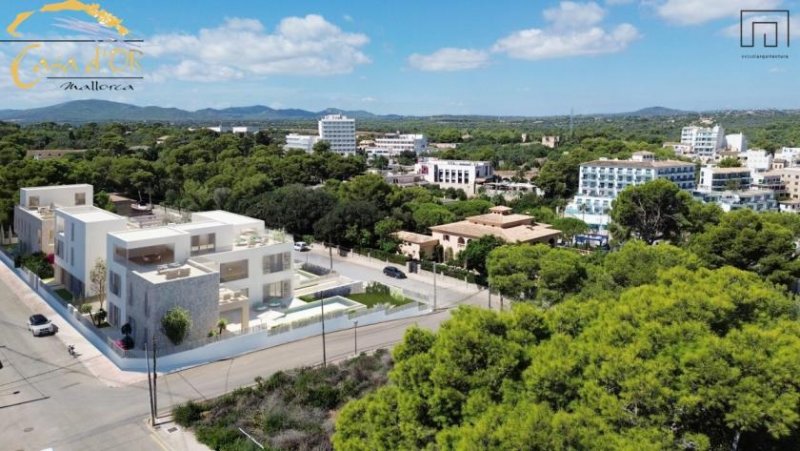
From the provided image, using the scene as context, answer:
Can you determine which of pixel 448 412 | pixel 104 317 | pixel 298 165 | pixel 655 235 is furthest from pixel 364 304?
pixel 298 165

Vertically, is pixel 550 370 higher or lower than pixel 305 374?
higher

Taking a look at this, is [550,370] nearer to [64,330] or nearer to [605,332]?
[605,332]

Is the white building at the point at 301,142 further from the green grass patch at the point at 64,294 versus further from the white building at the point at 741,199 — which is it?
the green grass patch at the point at 64,294

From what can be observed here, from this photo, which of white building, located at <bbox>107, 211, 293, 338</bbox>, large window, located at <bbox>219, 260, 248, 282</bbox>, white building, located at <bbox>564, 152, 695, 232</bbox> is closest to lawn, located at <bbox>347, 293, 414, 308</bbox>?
white building, located at <bbox>107, 211, 293, 338</bbox>

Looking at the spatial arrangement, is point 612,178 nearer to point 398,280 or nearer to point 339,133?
point 398,280

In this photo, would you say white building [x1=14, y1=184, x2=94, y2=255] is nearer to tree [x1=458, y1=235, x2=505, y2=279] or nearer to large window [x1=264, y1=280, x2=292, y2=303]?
large window [x1=264, y1=280, x2=292, y2=303]

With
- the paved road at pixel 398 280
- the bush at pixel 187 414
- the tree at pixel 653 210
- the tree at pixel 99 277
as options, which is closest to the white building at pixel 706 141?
the tree at pixel 653 210
